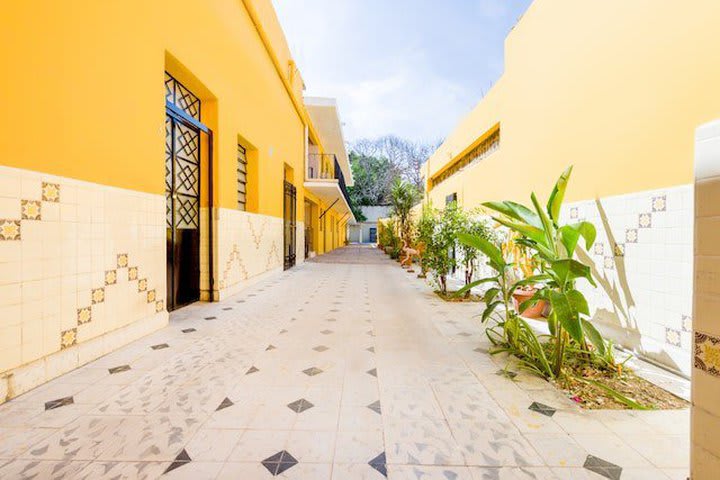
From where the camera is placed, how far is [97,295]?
2.76m

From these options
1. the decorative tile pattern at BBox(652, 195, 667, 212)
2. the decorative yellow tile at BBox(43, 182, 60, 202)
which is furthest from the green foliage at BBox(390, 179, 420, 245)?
the decorative yellow tile at BBox(43, 182, 60, 202)

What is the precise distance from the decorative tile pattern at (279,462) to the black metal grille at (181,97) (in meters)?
4.33

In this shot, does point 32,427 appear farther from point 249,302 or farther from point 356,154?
point 356,154

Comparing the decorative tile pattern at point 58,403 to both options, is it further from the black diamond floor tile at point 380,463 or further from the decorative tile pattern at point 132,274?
the black diamond floor tile at point 380,463

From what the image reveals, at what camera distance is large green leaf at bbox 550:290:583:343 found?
212cm

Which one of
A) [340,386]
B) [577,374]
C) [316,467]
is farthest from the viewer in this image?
[577,374]

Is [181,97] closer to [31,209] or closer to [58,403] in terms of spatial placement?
[31,209]

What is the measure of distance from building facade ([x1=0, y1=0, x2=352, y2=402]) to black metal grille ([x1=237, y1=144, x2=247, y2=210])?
51 cm

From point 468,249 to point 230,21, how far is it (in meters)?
5.61

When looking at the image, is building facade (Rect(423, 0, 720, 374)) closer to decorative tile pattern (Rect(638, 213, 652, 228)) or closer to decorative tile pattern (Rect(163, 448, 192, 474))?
decorative tile pattern (Rect(638, 213, 652, 228))

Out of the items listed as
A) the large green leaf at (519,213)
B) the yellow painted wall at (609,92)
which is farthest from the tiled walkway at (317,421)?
the yellow painted wall at (609,92)

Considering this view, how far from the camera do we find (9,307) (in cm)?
205

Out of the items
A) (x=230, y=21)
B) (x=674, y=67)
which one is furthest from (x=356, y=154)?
(x=674, y=67)

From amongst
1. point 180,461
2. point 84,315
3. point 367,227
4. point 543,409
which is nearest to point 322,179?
point 84,315
